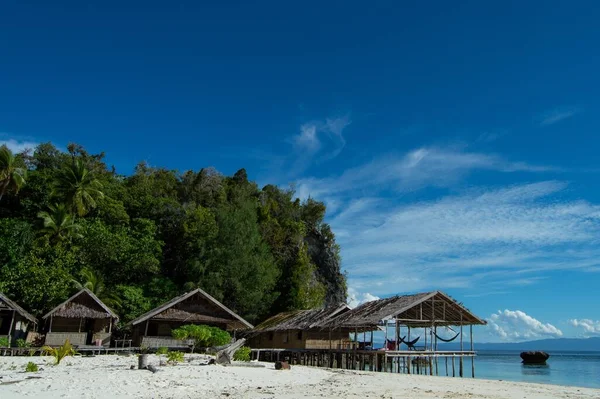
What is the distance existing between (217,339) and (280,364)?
26.4ft

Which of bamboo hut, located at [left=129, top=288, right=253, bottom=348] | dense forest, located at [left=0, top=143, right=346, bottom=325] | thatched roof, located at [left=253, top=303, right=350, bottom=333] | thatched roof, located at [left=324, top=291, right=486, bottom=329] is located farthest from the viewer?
dense forest, located at [left=0, top=143, right=346, bottom=325]

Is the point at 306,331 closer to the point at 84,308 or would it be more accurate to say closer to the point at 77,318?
the point at 84,308

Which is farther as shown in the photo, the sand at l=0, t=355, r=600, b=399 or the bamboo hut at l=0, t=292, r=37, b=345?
the bamboo hut at l=0, t=292, r=37, b=345

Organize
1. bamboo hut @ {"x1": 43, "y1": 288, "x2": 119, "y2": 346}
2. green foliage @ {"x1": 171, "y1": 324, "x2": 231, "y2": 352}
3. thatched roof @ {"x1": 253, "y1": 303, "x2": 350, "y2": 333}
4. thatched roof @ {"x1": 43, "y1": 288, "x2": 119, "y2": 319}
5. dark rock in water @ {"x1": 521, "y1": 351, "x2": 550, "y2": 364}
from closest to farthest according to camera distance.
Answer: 1. green foliage @ {"x1": 171, "y1": 324, "x2": 231, "y2": 352}
2. bamboo hut @ {"x1": 43, "y1": 288, "x2": 119, "y2": 346}
3. thatched roof @ {"x1": 43, "y1": 288, "x2": 119, "y2": 319}
4. thatched roof @ {"x1": 253, "y1": 303, "x2": 350, "y2": 333}
5. dark rock in water @ {"x1": 521, "y1": 351, "x2": 550, "y2": 364}

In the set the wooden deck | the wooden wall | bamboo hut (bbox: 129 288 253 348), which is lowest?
the wooden deck

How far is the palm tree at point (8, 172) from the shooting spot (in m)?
26.9

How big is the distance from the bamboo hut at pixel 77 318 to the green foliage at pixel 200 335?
4.45 meters

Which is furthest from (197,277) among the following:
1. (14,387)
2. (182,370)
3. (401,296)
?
(14,387)

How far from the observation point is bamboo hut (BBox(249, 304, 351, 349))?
1107 inches

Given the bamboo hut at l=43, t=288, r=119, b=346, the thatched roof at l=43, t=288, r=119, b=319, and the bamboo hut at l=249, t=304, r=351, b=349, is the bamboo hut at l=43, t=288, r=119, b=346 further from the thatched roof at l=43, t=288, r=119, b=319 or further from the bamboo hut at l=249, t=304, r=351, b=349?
the bamboo hut at l=249, t=304, r=351, b=349

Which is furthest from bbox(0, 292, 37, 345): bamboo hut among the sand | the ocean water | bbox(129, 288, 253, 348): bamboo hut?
the ocean water

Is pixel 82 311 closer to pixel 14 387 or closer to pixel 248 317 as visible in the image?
pixel 248 317

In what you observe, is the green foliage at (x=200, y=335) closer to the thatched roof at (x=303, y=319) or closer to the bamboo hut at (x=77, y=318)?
the bamboo hut at (x=77, y=318)

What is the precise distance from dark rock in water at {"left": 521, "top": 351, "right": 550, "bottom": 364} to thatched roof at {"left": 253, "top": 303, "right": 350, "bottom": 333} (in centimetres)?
4086
